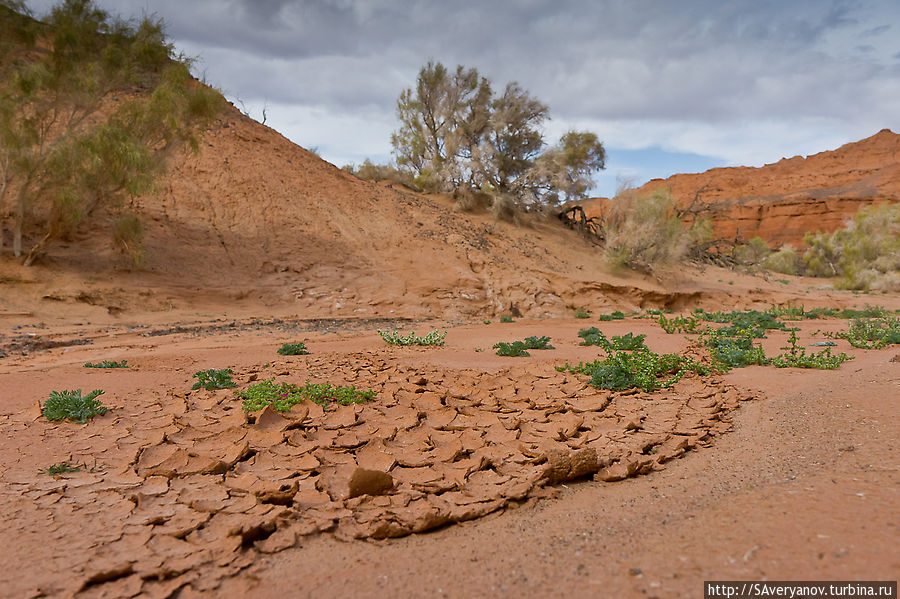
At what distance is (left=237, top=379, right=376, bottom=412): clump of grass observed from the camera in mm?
3762

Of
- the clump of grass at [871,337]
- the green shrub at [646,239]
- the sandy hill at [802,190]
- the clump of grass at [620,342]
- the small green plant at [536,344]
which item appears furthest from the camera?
the sandy hill at [802,190]

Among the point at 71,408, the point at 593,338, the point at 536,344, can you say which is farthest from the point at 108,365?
the point at 593,338

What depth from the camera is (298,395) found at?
12.9 ft

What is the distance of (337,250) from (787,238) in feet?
176

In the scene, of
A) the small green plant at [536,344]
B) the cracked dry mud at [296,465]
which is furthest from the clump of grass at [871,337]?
the small green plant at [536,344]

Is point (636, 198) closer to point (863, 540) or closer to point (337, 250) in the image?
point (337, 250)

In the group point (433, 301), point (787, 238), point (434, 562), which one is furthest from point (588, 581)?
point (787, 238)

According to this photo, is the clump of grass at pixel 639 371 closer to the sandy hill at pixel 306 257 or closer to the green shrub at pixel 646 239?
the sandy hill at pixel 306 257

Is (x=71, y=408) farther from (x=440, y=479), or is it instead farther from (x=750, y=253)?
(x=750, y=253)

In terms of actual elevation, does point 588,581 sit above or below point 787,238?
below

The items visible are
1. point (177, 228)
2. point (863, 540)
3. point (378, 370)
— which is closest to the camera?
point (863, 540)

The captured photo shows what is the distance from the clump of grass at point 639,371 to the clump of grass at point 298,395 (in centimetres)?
221

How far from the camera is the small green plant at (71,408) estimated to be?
3.51 meters

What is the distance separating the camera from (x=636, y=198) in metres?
21.3
